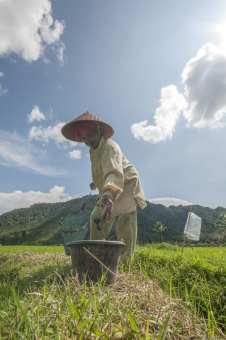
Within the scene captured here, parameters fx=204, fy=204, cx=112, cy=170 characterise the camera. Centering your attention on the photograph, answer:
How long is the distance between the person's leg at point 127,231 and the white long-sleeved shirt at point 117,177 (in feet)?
0.32

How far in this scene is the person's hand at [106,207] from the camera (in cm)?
199

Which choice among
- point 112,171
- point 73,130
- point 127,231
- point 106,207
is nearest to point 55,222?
point 73,130

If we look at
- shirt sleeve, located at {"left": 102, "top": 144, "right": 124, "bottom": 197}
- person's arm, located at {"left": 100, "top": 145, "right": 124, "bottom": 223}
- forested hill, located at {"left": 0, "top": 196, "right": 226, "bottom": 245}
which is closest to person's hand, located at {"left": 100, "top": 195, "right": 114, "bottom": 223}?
person's arm, located at {"left": 100, "top": 145, "right": 124, "bottom": 223}

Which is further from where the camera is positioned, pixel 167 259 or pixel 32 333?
pixel 167 259

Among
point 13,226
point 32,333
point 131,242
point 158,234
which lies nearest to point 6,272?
point 131,242

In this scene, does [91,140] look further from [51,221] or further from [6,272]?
[51,221]

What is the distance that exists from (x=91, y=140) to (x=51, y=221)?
61.3 meters

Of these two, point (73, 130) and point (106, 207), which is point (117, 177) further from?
point (73, 130)

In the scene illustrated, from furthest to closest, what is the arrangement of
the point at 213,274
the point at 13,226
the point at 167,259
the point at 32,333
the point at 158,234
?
the point at 13,226 → the point at 158,234 → the point at 167,259 → the point at 213,274 → the point at 32,333

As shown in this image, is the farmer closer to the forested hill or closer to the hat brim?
the hat brim

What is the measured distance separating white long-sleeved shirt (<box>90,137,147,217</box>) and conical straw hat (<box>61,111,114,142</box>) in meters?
0.25

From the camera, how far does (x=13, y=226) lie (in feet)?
214

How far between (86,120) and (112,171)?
92 cm

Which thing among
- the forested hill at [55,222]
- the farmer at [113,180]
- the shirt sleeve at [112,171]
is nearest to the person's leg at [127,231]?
the farmer at [113,180]
